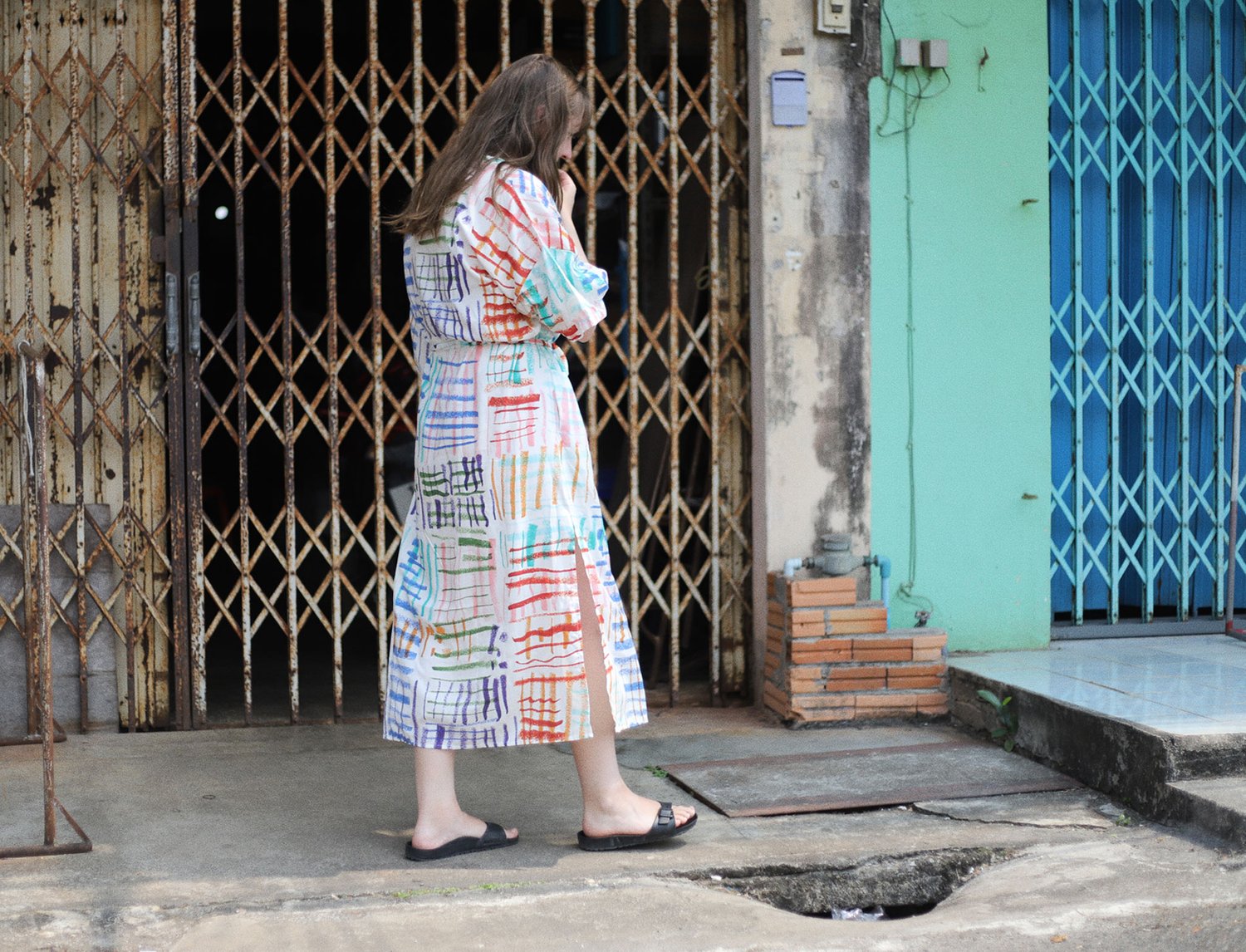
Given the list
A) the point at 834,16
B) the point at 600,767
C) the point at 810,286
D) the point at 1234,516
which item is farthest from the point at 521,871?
the point at 1234,516

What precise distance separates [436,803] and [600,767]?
0.42m

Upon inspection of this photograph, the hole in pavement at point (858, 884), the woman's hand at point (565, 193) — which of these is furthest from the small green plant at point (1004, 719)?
the woman's hand at point (565, 193)

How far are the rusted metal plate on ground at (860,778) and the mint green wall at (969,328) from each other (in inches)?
37.2

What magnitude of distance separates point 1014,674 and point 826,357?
1.35 meters

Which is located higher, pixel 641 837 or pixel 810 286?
pixel 810 286

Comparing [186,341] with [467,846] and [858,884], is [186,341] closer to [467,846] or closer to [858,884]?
[467,846]

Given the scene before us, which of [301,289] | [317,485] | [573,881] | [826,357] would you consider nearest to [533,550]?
[573,881]

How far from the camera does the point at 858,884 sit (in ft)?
11.2

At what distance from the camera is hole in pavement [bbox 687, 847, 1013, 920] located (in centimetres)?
336

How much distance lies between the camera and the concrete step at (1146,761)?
3.70 metres

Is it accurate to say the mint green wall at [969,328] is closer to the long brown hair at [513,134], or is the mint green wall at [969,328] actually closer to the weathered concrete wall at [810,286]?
the weathered concrete wall at [810,286]

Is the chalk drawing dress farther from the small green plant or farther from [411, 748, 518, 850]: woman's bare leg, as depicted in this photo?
the small green plant

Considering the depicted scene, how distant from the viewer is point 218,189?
1051cm

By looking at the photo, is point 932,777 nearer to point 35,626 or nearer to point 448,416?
point 448,416
